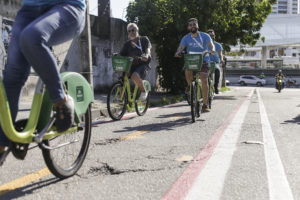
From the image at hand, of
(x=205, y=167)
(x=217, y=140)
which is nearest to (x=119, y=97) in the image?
(x=217, y=140)

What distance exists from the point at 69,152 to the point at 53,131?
44cm

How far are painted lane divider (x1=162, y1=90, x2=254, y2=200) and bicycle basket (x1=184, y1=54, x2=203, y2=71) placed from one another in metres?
2.01

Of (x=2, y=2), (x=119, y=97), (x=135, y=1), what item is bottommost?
(x=119, y=97)

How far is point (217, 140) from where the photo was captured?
4516mm

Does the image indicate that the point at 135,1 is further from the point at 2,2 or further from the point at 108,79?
the point at 2,2

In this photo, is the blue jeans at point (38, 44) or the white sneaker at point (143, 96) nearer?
the blue jeans at point (38, 44)

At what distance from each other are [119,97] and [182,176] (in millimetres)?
3657

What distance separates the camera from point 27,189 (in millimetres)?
2541

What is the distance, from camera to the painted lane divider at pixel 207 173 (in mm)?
2504

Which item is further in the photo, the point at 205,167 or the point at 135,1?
the point at 135,1

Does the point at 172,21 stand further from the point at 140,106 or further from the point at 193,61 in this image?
the point at 193,61

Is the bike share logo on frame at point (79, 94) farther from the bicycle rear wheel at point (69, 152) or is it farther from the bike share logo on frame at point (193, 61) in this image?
the bike share logo on frame at point (193, 61)

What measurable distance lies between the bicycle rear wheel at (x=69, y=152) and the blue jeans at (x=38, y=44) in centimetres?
43

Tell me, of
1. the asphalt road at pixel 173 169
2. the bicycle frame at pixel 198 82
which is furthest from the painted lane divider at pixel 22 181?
the bicycle frame at pixel 198 82
